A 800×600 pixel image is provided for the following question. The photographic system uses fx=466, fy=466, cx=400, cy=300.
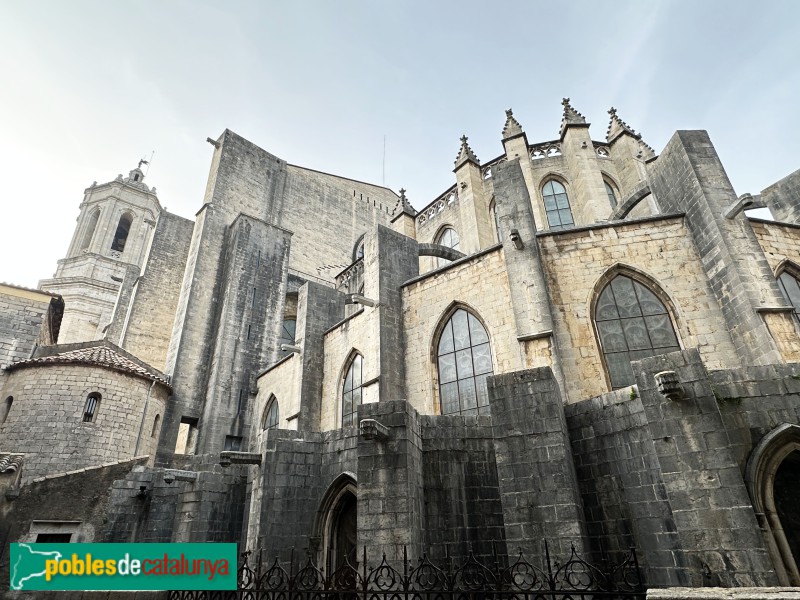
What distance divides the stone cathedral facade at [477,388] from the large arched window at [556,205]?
70mm

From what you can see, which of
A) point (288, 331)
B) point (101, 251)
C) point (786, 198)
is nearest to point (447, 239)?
point (288, 331)

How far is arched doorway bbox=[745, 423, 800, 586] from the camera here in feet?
16.9

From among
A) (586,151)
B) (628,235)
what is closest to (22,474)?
(628,235)

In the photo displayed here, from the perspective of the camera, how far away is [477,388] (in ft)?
36.8

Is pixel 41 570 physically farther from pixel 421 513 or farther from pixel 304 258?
pixel 304 258

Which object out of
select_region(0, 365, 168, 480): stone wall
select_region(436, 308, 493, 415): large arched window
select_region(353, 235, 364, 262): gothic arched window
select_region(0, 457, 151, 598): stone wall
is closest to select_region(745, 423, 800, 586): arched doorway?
select_region(436, 308, 493, 415): large arched window

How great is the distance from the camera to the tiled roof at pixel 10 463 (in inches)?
420

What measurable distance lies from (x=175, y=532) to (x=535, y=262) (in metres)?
9.97

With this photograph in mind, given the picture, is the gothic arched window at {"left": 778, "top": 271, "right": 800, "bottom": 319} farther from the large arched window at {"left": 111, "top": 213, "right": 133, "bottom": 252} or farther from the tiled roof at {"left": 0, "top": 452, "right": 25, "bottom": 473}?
the large arched window at {"left": 111, "top": 213, "right": 133, "bottom": 252}

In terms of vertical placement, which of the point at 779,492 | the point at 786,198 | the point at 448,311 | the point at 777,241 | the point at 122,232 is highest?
the point at 122,232

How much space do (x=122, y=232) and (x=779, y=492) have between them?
146ft

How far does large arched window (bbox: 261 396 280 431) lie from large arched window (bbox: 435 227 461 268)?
28.2 ft

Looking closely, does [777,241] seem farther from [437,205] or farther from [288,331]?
[288,331]

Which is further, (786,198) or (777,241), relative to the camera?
(786,198)
